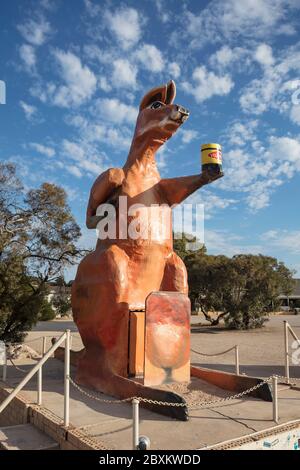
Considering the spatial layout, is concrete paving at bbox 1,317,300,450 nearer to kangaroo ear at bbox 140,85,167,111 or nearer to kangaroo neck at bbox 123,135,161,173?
kangaroo neck at bbox 123,135,161,173

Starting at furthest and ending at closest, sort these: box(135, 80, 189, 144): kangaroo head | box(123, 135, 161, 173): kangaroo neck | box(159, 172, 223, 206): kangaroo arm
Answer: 1. box(123, 135, 161, 173): kangaroo neck
2. box(159, 172, 223, 206): kangaroo arm
3. box(135, 80, 189, 144): kangaroo head

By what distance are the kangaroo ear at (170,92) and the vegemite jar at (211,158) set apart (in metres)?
1.67

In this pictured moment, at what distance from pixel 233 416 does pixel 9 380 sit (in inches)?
185

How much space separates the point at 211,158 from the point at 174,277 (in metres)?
2.15

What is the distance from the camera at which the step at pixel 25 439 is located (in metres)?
4.53

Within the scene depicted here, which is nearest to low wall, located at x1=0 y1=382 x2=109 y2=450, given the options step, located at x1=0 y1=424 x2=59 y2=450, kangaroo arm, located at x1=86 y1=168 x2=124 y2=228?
step, located at x1=0 y1=424 x2=59 y2=450

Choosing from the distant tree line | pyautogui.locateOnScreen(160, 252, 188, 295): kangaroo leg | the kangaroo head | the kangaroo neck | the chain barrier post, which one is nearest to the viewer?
the kangaroo head

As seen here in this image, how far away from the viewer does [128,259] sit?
697 centimetres

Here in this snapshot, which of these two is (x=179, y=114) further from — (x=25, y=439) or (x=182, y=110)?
(x=25, y=439)

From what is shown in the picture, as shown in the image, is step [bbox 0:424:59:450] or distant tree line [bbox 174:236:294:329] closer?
step [bbox 0:424:59:450]

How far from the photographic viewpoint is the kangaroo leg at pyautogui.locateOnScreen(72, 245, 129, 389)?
21.2 ft

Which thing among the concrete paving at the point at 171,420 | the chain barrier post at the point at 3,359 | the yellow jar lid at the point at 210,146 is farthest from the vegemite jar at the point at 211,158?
the chain barrier post at the point at 3,359

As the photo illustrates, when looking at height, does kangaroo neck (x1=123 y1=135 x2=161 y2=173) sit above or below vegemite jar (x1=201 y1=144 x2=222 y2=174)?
above

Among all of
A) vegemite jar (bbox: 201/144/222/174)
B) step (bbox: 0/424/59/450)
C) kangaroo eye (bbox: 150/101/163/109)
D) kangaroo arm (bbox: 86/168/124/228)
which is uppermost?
kangaroo eye (bbox: 150/101/163/109)
